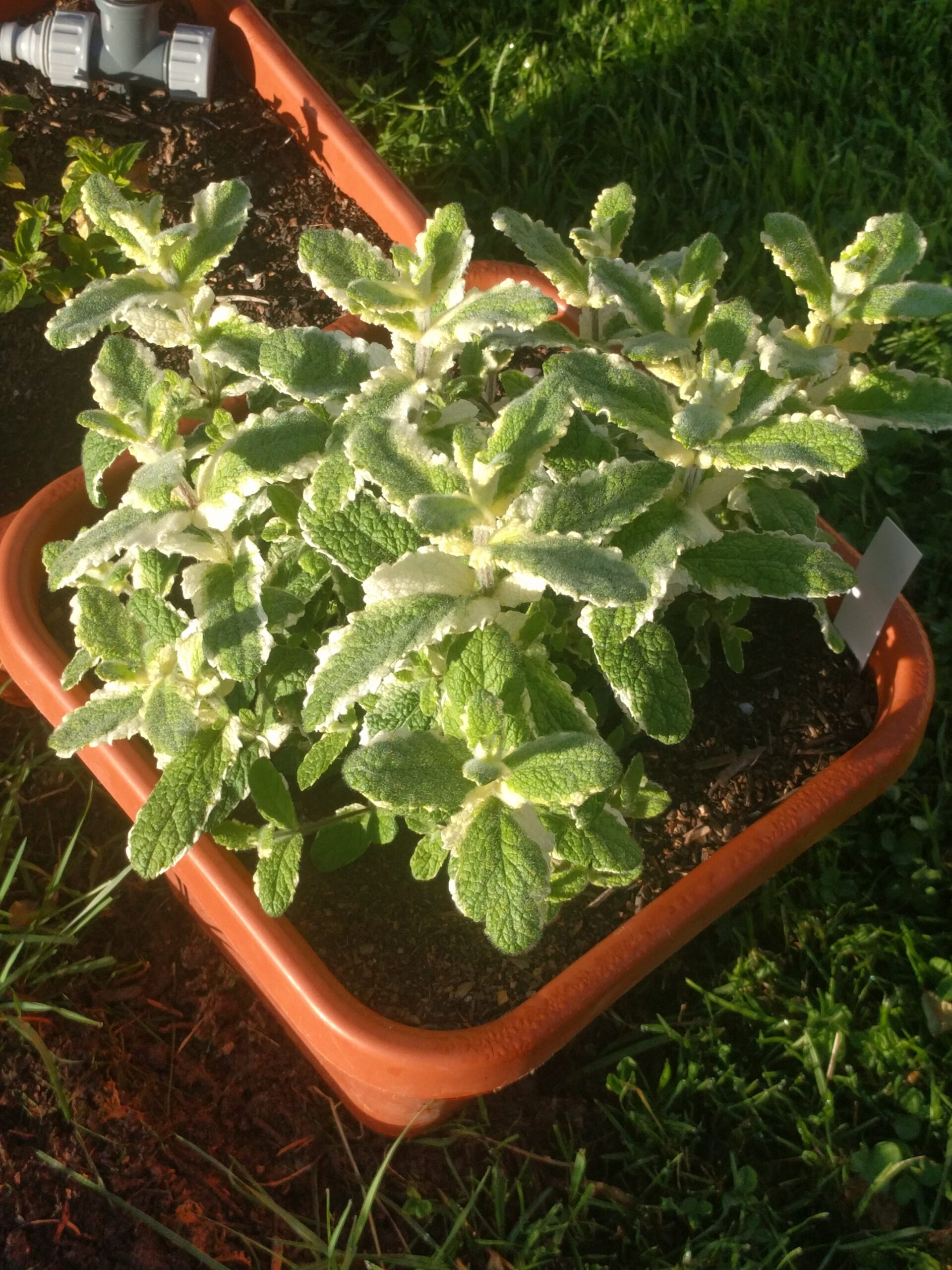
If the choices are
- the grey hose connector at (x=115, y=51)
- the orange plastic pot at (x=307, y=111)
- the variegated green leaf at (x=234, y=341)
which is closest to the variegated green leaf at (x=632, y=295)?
the variegated green leaf at (x=234, y=341)

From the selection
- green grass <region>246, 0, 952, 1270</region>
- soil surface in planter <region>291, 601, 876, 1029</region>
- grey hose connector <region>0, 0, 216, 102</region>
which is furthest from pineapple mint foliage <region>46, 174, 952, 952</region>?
grey hose connector <region>0, 0, 216, 102</region>

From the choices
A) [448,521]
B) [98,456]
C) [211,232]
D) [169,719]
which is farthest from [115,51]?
[448,521]

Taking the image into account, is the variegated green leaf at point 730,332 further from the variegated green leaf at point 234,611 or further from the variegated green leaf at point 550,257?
the variegated green leaf at point 234,611

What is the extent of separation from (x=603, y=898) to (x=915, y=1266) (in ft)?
1.88

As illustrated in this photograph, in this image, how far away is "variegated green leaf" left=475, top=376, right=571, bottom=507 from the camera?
0.98 metres

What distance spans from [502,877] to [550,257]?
25.6 inches

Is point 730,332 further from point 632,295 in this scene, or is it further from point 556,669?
point 556,669

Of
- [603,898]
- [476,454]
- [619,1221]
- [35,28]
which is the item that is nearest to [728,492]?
[476,454]

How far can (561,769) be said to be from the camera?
97cm

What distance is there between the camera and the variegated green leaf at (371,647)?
96 cm

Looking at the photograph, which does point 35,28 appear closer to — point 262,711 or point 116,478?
point 116,478

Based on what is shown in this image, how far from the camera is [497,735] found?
3.23 feet

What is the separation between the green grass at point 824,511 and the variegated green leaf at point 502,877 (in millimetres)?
620

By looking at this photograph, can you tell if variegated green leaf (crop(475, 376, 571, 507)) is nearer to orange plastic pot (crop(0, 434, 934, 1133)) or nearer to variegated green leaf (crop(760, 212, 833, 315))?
variegated green leaf (crop(760, 212, 833, 315))
